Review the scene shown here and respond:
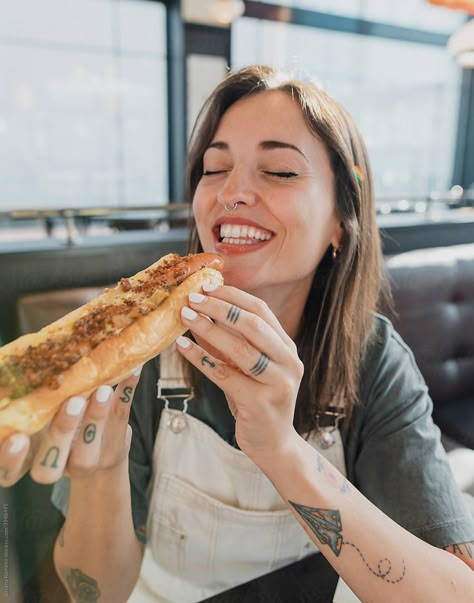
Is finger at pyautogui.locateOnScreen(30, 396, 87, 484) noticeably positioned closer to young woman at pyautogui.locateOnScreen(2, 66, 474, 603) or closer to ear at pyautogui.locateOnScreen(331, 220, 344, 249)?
young woman at pyautogui.locateOnScreen(2, 66, 474, 603)

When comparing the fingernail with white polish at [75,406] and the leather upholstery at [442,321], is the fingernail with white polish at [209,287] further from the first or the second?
the leather upholstery at [442,321]

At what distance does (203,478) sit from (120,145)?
20.7 ft

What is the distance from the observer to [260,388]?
83 cm

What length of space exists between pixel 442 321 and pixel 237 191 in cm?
166

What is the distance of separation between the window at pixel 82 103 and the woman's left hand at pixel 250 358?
16.8 ft

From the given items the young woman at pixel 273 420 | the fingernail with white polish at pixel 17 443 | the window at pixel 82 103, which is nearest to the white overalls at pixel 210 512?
the young woman at pixel 273 420

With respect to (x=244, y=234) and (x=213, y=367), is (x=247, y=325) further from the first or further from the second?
(x=244, y=234)

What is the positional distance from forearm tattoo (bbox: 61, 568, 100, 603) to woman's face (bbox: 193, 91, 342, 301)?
2.14 ft

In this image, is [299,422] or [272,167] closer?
[272,167]

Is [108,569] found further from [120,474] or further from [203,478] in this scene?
[203,478]

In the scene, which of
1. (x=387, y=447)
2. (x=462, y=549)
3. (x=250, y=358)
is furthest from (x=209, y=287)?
(x=462, y=549)

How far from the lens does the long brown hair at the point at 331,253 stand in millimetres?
1217

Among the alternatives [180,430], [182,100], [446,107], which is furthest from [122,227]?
[446,107]

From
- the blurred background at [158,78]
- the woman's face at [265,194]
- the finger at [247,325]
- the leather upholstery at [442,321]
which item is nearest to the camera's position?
the finger at [247,325]
